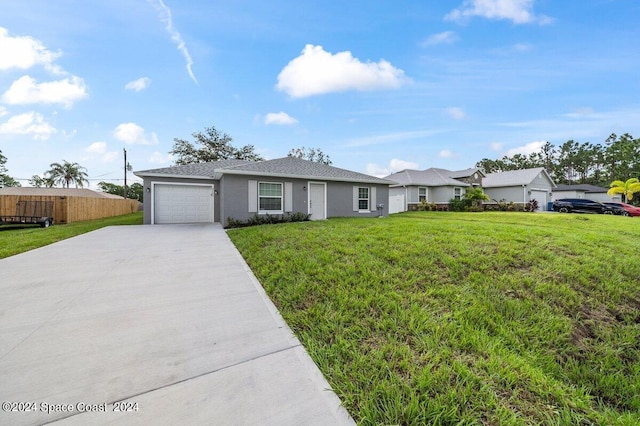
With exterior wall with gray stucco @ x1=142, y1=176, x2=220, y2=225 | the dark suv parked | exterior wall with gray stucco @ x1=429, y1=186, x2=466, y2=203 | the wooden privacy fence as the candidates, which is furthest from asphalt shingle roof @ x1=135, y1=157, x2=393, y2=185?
the dark suv parked

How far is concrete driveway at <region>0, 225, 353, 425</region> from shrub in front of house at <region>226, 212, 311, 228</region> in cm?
624

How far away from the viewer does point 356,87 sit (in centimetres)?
1362

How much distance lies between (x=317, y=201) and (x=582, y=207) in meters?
22.2

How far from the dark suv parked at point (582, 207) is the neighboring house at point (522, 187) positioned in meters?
2.34

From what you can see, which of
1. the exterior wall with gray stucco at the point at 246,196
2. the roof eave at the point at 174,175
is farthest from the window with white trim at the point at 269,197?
the roof eave at the point at 174,175

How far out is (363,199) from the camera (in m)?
14.4

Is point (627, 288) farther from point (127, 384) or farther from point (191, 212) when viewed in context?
point (191, 212)

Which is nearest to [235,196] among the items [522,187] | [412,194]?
[412,194]

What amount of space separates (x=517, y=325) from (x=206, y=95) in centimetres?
1577

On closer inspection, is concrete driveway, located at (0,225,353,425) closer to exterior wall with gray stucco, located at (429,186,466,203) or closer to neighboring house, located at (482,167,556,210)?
exterior wall with gray stucco, located at (429,186,466,203)

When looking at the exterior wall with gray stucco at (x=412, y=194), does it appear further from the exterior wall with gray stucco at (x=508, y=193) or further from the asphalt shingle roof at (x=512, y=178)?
the exterior wall with gray stucco at (x=508, y=193)

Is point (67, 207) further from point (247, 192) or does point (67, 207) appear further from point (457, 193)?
point (457, 193)

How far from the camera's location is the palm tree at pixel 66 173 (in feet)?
121

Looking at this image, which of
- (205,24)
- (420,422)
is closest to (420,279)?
(420,422)
